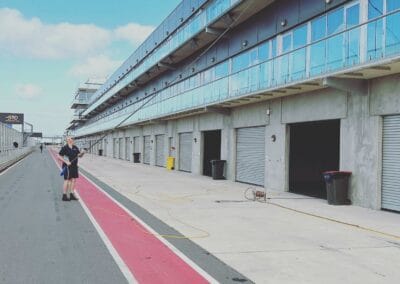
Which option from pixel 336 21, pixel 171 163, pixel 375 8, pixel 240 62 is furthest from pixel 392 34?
pixel 171 163

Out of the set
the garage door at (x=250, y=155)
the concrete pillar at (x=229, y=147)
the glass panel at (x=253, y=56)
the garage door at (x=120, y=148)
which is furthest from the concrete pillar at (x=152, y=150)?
the glass panel at (x=253, y=56)

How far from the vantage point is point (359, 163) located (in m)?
13.9

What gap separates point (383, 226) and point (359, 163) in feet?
12.0

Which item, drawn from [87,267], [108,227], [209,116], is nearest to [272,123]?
[209,116]

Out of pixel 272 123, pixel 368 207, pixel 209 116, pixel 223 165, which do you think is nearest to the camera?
pixel 368 207

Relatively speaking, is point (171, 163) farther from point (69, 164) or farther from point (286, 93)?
point (69, 164)

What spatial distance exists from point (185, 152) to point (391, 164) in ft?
64.6

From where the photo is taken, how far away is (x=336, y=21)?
15.9 m

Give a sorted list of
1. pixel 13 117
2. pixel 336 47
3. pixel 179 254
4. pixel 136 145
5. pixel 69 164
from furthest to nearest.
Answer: pixel 13 117, pixel 136 145, pixel 336 47, pixel 69 164, pixel 179 254

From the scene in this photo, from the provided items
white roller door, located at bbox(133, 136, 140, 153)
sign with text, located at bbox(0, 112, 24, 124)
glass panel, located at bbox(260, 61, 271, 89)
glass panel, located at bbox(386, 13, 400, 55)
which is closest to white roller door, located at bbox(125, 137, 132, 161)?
white roller door, located at bbox(133, 136, 140, 153)

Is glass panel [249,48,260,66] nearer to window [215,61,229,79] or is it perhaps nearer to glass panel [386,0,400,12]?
window [215,61,229,79]

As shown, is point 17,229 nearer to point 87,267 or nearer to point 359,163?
point 87,267

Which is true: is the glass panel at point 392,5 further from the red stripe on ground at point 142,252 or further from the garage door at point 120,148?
the garage door at point 120,148

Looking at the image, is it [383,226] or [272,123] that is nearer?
[383,226]
